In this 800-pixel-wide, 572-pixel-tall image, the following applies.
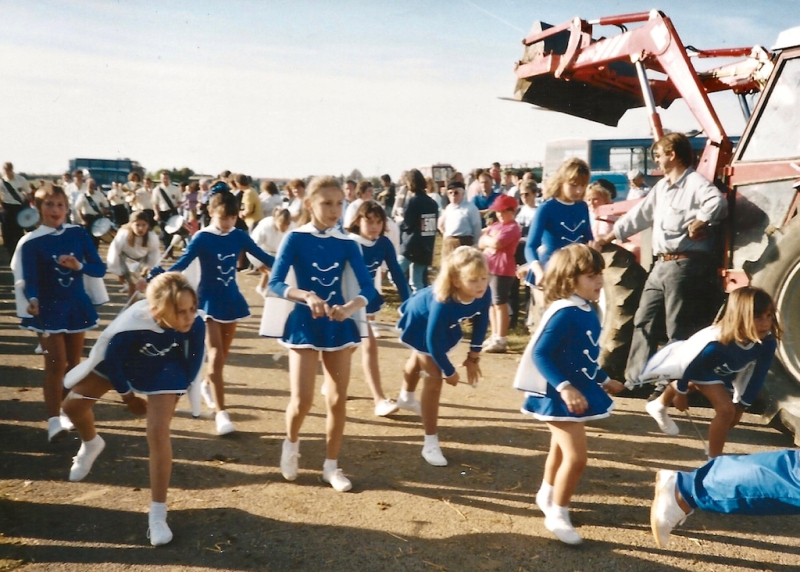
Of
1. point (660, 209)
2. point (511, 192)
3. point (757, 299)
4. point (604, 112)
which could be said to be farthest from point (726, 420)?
point (511, 192)

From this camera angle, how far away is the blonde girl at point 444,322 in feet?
13.6

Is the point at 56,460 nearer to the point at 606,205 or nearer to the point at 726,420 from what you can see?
the point at 726,420

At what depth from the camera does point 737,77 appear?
6.33 m

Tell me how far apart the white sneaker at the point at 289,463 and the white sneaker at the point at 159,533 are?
868 mm

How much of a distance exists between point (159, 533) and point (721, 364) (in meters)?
3.31

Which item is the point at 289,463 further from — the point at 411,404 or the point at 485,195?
the point at 485,195

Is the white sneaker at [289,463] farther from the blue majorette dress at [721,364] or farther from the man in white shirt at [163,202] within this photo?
the man in white shirt at [163,202]

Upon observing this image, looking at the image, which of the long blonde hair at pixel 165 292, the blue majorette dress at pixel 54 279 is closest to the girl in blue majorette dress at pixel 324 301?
the long blonde hair at pixel 165 292

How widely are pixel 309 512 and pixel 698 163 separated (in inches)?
161

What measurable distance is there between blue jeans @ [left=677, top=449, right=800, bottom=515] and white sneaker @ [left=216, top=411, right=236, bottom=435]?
3141 mm

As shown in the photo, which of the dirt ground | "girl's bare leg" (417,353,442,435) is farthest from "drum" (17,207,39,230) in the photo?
"girl's bare leg" (417,353,442,435)

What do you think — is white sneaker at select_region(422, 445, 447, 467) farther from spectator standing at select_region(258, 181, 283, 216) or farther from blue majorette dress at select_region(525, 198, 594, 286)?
spectator standing at select_region(258, 181, 283, 216)

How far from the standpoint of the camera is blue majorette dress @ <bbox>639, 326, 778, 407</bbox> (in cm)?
414

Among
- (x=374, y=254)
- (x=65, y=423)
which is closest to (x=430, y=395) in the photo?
(x=374, y=254)
